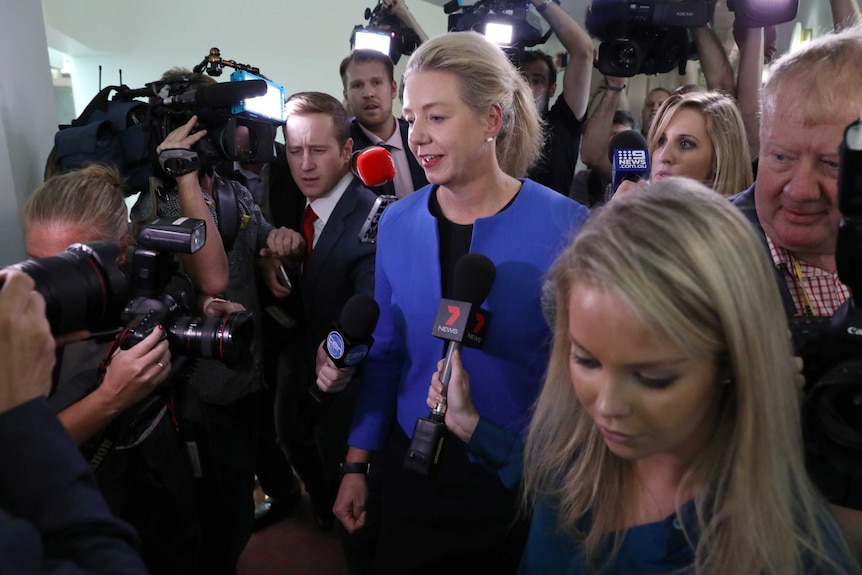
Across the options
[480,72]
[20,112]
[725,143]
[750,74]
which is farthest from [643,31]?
[20,112]

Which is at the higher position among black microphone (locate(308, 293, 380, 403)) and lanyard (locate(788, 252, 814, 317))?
lanyard (locate(788, 252, 814, 317))

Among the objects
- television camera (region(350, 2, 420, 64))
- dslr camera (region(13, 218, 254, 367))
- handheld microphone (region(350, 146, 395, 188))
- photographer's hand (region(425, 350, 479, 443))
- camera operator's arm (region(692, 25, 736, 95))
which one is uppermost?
television camera (region(350, 2, 420, 64))

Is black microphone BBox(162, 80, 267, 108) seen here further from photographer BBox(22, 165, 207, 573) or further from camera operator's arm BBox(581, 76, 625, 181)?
camera operator's arm BBox(581, 76, 625, 181)

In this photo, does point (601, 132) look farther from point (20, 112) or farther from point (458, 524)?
point (20, 112)

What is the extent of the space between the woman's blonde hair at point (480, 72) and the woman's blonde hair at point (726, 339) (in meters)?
0.57

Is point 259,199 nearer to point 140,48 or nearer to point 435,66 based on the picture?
point 435,66

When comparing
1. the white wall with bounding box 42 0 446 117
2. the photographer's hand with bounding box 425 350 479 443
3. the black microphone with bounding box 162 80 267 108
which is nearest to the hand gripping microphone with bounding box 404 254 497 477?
the photographer's hand with bounding box 425 350 479 443

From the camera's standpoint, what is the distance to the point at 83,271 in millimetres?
960

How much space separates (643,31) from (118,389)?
6.58ft

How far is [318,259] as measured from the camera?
1924mm

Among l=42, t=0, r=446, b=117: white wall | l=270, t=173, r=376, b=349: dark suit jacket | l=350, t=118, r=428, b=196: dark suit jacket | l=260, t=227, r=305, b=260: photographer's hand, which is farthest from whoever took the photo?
l=42, t=0, r=446, b=117: white wall

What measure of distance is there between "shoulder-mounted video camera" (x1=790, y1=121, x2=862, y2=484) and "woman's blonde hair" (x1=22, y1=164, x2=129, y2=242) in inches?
50.4

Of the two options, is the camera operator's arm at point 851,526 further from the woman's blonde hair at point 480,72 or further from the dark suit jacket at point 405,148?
the dark suit jacket at point 405,148

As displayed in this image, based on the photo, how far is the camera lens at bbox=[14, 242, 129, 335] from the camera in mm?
892
